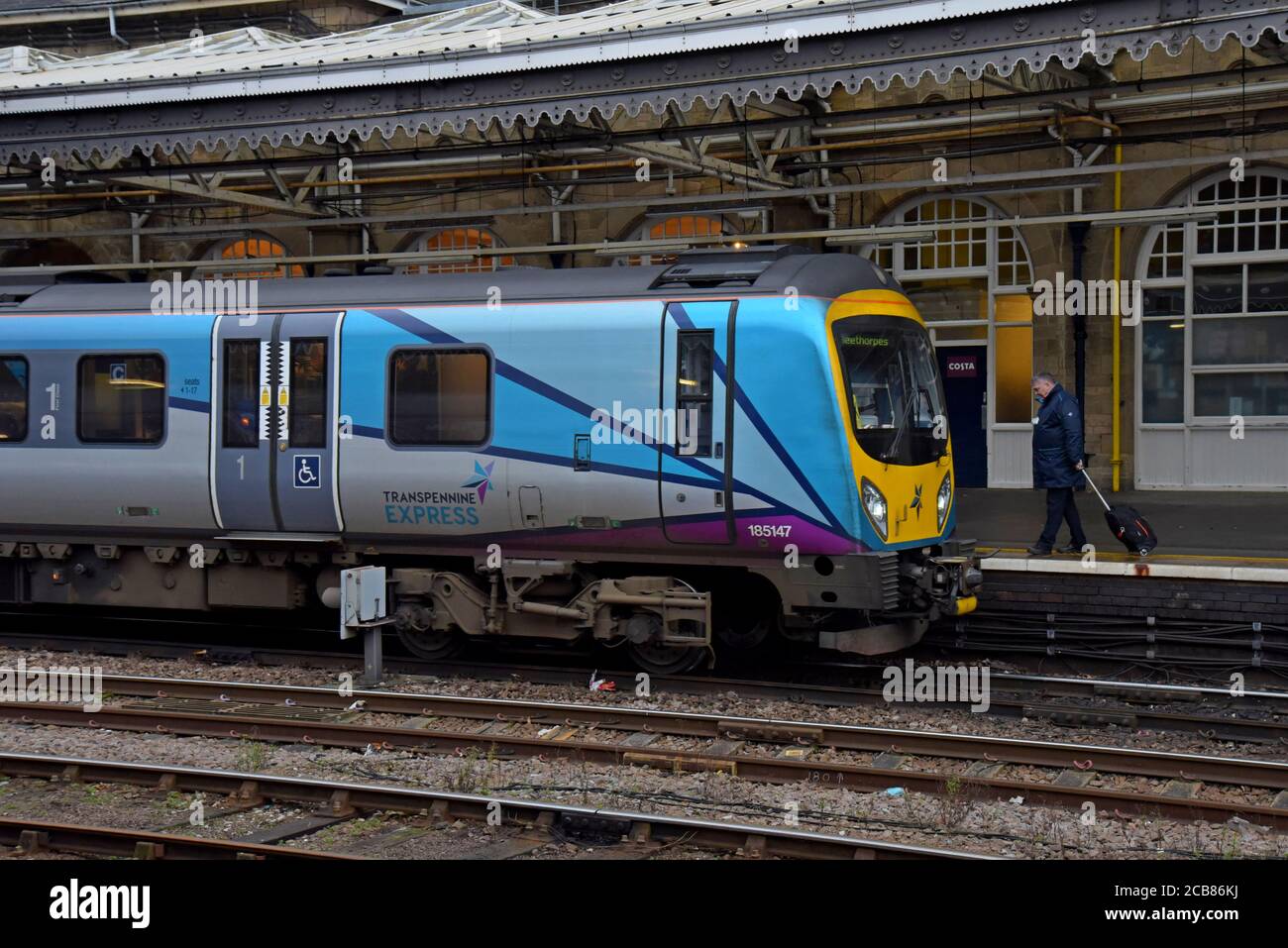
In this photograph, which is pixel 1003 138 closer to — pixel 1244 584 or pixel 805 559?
pixel 1244 584

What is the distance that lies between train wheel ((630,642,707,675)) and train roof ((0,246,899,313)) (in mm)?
2827

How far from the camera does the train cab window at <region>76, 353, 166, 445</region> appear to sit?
12.6 meters

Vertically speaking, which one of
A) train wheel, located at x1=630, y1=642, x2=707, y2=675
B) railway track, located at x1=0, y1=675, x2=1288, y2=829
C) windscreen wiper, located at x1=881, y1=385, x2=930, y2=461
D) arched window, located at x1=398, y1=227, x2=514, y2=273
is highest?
arched window, located at x1=398, y1=227, x2=514, y2=273

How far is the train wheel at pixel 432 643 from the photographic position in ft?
41.4

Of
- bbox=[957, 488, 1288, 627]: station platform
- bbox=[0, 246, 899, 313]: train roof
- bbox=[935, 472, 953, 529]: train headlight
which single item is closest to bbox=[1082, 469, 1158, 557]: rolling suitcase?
bbox=[957, 488, 1288, 627]: station platform

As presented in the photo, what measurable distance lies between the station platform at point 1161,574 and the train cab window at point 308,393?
19.1 feet

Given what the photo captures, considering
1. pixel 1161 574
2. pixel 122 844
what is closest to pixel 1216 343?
pixel 1161 574

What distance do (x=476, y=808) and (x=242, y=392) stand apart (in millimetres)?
5661

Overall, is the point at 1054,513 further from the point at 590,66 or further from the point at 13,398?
the point at 13,398

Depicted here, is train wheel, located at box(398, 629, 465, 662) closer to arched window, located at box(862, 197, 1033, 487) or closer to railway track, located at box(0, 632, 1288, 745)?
railway track, located at box(0, 632, 1288, 745)

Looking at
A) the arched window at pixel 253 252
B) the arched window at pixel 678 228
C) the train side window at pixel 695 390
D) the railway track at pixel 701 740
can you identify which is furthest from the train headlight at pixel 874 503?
the arched window at pixel 253 252

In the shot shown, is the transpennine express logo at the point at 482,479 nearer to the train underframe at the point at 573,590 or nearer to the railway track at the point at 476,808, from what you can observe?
the train underframe at the point at 573,590
